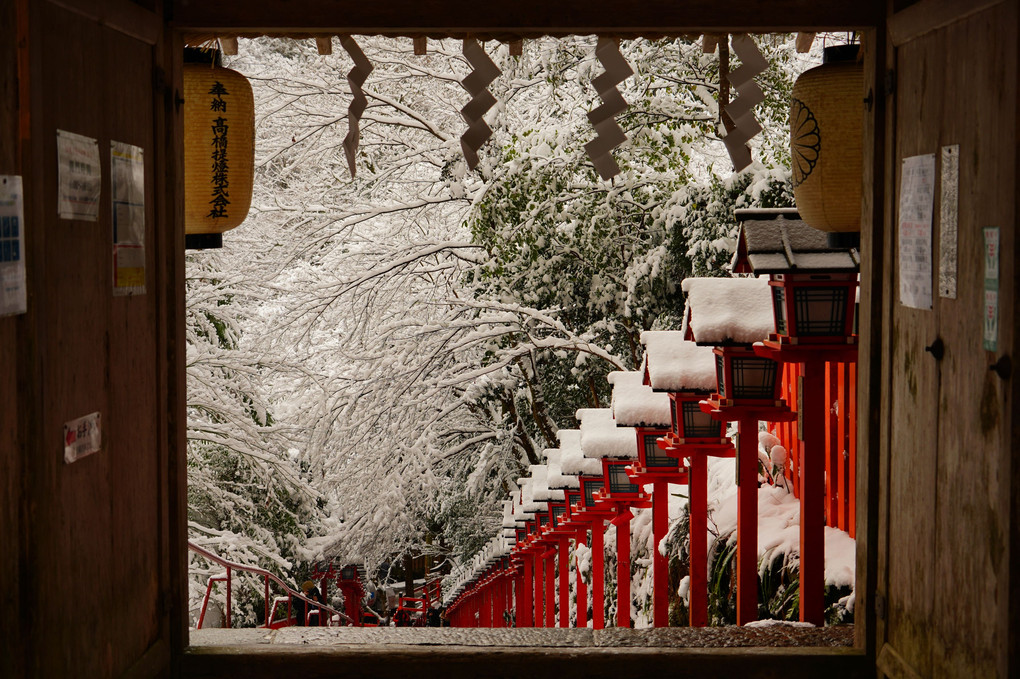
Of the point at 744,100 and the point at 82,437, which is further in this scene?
the point at 744,100

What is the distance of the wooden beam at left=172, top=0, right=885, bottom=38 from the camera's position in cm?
367

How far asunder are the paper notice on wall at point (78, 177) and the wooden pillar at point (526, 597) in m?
12.0

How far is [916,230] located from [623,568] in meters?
5.68

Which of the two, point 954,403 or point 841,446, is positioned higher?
point 954,403

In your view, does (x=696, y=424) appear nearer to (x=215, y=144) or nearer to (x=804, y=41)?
(x=804, y=41)

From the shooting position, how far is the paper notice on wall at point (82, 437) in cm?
284

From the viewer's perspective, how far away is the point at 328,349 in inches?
623

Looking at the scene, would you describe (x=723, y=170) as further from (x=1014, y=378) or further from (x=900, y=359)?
(x=1014, y=378)

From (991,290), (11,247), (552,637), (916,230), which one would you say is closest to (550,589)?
(552,637)

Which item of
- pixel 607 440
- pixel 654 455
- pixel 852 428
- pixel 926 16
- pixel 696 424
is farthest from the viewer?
pixel 607 440

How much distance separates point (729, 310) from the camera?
5.60 metres

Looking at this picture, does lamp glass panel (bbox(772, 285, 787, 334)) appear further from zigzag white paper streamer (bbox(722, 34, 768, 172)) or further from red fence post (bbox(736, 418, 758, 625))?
zigzag white paper streamer (bbox(722, 34, 768, 172))

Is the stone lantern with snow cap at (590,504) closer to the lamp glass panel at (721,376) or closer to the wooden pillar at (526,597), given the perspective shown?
the lamp glass panel at (721,376)

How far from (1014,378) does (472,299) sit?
1311cm
